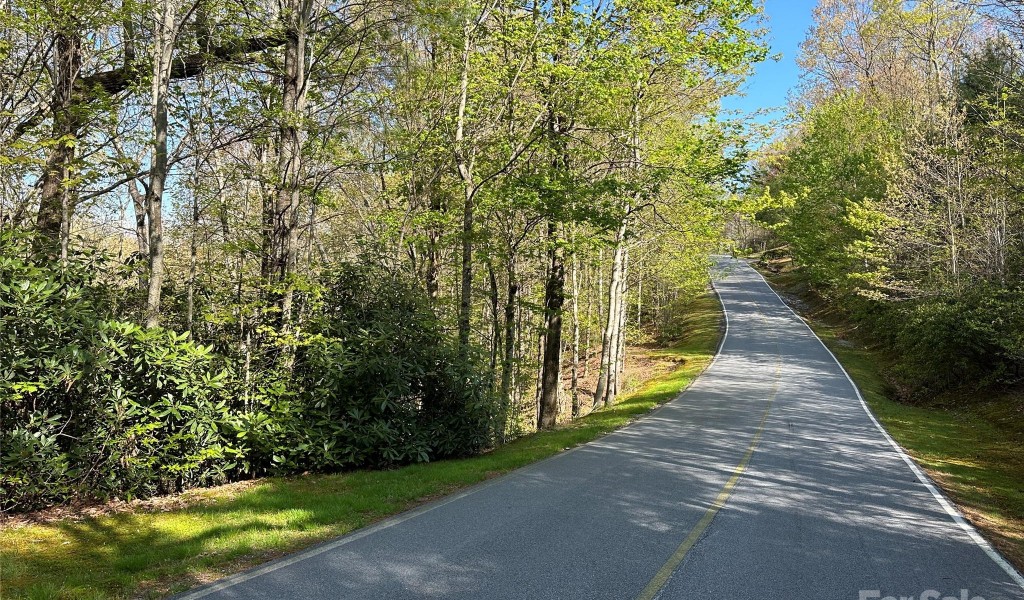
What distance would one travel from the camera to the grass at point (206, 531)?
520 cm

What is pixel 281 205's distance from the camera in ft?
38.3

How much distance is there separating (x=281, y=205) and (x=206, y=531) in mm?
6870

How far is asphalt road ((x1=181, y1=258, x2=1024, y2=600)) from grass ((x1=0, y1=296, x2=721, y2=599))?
45 cm

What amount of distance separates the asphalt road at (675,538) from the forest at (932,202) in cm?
689

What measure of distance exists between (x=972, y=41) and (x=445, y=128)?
3336 cm

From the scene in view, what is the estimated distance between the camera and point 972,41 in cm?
3225

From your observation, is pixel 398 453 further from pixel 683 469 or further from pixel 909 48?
pixel 909 48

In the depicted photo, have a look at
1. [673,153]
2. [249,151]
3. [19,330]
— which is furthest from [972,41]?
[19,330]

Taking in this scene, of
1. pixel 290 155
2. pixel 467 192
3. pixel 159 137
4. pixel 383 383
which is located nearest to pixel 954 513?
pixel 383 383

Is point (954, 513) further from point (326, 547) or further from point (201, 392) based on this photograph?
point (201, 392)

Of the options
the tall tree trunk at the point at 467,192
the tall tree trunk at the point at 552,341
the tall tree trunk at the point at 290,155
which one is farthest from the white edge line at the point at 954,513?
the tall tree trunk at the point at 290,155

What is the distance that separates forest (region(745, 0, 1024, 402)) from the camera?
17.4 meters

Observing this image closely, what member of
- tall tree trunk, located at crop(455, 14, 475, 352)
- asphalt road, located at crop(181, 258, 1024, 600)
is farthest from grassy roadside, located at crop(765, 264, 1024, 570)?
tall tree trunk, located at crop(455, 14, 475, 352)

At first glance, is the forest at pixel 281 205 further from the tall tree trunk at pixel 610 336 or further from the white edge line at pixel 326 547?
the white edge line at pixel 326 547
